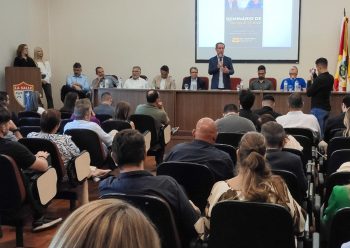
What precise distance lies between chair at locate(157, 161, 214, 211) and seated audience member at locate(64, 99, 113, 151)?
5.98 feet

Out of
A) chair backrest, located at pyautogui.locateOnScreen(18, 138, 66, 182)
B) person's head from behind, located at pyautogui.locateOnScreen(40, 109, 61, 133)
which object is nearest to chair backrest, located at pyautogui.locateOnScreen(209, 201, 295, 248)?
chair backrest, located at pyautogui.locateOnScreen(18, 138, 66, 182)

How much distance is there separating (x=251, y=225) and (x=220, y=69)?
6.37 meters

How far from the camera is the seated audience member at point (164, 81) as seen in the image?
Answer: 918 centimetres

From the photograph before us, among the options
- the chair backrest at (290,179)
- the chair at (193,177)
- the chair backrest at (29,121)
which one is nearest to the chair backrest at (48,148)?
the chair at (193,177)

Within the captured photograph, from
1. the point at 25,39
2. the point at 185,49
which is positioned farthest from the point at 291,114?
the point at 25,39

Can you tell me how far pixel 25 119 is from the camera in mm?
5453

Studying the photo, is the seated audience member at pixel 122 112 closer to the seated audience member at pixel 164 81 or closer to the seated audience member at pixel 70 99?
the seated audience member at pixel 70 99

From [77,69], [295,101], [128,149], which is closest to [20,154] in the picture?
[128,149]

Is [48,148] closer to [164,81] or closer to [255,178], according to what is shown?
[255,178]

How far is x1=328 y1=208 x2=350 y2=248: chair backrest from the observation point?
6.59 feet

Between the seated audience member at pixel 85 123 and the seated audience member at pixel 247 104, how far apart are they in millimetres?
1524

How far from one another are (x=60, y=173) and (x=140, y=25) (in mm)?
7220

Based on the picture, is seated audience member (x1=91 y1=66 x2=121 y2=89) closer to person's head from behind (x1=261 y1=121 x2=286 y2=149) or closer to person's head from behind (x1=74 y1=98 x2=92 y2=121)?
person's head from behind (x1=74 y1=98 x2=92 y2=121)

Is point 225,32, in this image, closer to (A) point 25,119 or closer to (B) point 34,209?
(A) point 25,119
